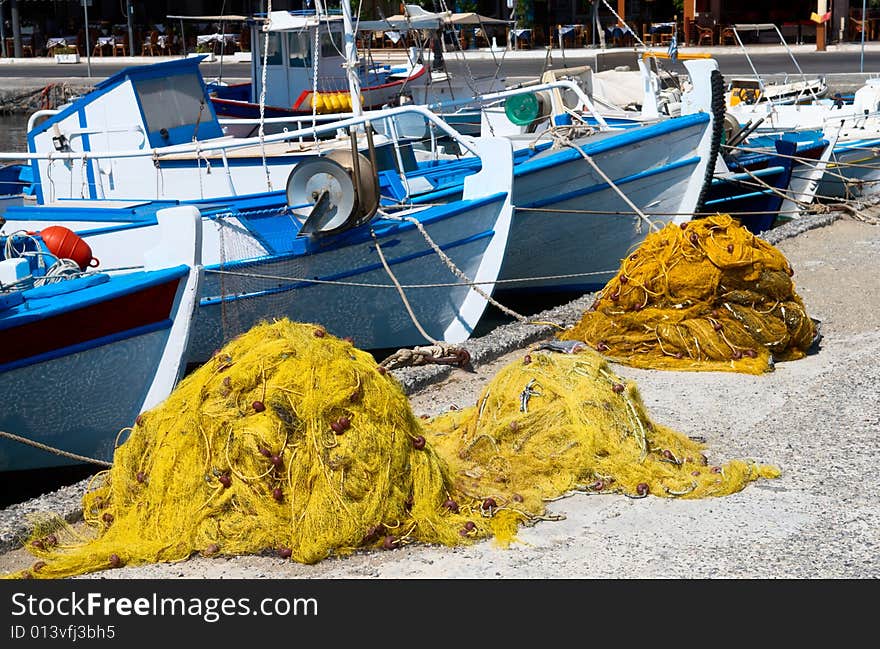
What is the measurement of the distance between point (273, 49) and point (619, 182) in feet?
15.1

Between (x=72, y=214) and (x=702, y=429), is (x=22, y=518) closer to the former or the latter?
(x=702, y=429)

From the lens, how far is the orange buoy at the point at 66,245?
7.93 m

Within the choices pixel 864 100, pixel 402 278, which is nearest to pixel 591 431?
pixel 402 278

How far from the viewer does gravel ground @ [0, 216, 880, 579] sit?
15.5 feet

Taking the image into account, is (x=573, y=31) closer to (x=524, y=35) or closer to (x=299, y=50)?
(x=524, y=35)

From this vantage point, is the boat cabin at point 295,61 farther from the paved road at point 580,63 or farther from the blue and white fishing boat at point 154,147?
the paved road at point 580,63

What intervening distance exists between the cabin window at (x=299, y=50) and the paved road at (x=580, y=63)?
13.4m

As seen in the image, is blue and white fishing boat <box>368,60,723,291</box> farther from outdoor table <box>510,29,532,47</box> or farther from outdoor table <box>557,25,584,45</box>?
outdoor table <box>557,25,584,45</box>

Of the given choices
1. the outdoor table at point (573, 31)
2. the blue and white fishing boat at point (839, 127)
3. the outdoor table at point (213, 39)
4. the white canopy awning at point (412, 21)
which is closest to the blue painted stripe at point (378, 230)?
the white canopy awning at point (412, 21)

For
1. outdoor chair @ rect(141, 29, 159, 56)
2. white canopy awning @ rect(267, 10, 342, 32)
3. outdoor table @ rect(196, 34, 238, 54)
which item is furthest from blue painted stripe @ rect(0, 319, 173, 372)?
outdoor chair @ rect(141, 29, 159, 56)

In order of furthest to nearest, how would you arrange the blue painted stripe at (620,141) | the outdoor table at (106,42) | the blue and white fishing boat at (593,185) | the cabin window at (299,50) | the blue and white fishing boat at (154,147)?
the outdoor table at (106,42), the cabin window at (299,50), the blue and white fishing boat at (593,185), the blue painted stripe at (620,141), the blue and white fishing boat at (154,147)

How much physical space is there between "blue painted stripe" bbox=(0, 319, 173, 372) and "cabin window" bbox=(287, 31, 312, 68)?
22.7ft

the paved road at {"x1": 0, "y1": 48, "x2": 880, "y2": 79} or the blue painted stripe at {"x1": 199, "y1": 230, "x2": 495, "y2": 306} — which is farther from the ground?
the paved road at {"x1": 0, "y1": 48, "x2": 880, "y2": 79}

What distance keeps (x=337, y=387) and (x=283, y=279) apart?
3637 millimetres
